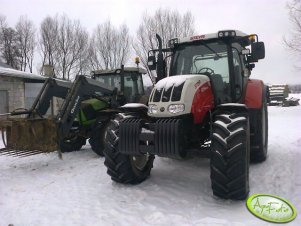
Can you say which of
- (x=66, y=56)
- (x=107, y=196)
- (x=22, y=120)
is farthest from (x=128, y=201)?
(x=66, y=56)

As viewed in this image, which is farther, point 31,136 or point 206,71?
point 31,136

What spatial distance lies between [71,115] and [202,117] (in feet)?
10.5

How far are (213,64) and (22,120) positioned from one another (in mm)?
4085

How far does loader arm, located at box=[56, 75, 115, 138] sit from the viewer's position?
6926 mm

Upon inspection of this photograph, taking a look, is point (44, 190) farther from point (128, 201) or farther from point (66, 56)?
point (66, 56)

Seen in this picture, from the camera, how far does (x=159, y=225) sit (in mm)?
4086

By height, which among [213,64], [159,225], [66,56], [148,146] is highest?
[66,56]

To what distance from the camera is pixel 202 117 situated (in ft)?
16.8

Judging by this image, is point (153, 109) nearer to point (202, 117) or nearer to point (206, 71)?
point (202, 117)

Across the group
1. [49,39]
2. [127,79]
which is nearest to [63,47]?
[49,39]

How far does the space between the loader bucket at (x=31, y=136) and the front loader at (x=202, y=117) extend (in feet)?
6.01

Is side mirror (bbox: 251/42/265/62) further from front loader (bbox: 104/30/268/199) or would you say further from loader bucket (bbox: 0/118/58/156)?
loader bucket (bbox: 0/118/58/156)

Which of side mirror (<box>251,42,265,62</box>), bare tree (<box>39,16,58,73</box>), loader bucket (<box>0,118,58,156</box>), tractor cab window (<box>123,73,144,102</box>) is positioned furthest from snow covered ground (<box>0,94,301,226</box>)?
bare tree (<box>39,16,58,73</box>)

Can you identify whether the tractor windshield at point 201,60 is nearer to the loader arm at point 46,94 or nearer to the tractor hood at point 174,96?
the tractor hood at point 174,96
